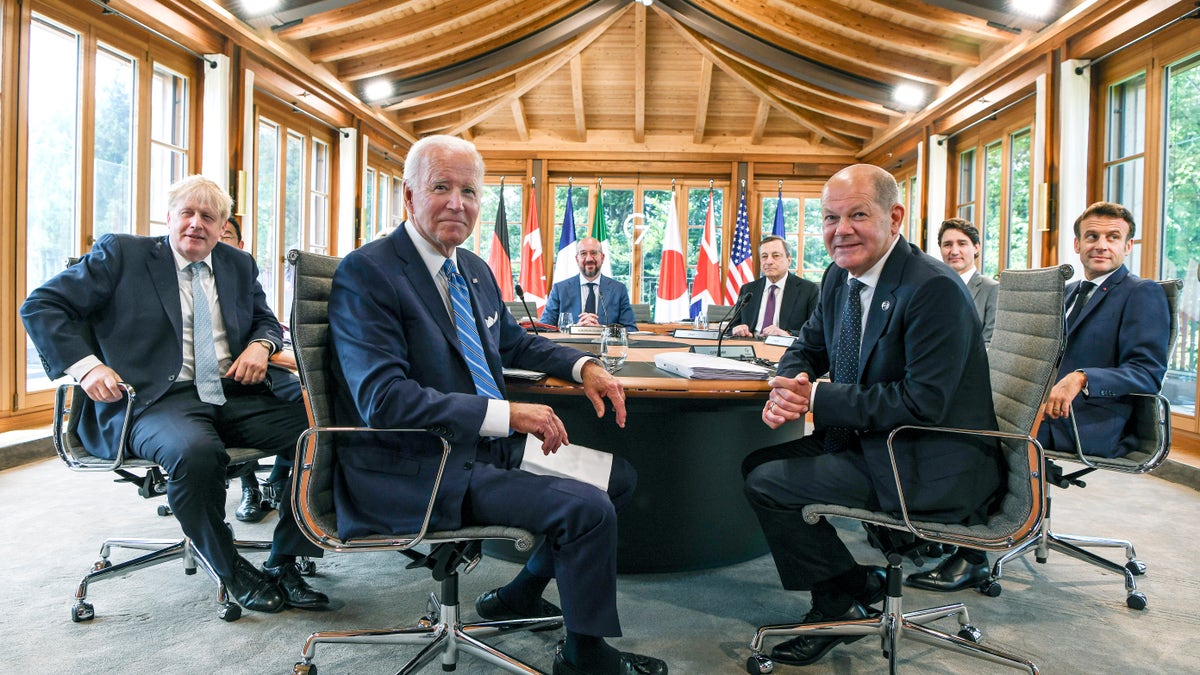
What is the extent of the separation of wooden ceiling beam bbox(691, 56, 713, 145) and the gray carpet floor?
20.0ft

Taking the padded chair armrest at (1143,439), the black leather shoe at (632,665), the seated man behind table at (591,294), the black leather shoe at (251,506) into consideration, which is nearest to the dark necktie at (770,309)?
the seated man behind table at (591,294)

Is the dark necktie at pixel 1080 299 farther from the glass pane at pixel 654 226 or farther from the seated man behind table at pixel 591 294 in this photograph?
the glass pane at pixel 654 226

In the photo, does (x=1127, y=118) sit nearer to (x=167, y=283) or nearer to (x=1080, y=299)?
(x=1080, y=299)

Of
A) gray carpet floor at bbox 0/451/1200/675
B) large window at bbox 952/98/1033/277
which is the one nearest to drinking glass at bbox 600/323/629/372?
gray carpet floor at bbox 0/451/1200/675

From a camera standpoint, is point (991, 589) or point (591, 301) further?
point (591, 301)

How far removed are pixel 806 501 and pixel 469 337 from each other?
883 millimetres

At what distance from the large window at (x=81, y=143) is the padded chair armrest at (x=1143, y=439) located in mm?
4767

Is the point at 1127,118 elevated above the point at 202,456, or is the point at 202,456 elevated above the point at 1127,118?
the point at 1127,118

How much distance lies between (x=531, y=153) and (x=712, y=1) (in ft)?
10.8

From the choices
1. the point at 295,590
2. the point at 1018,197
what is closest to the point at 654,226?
the point at 1018,197

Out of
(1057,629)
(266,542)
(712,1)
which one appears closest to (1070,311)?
(1057,629)

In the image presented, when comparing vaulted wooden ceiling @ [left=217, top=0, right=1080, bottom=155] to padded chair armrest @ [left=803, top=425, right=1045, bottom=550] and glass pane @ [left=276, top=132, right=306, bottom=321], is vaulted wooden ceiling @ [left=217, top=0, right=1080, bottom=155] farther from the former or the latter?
padded chair armrest @ [left=803, top=425, right=1045, bottom=550]

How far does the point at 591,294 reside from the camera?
4871mm

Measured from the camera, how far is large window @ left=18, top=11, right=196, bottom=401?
3857 mm
